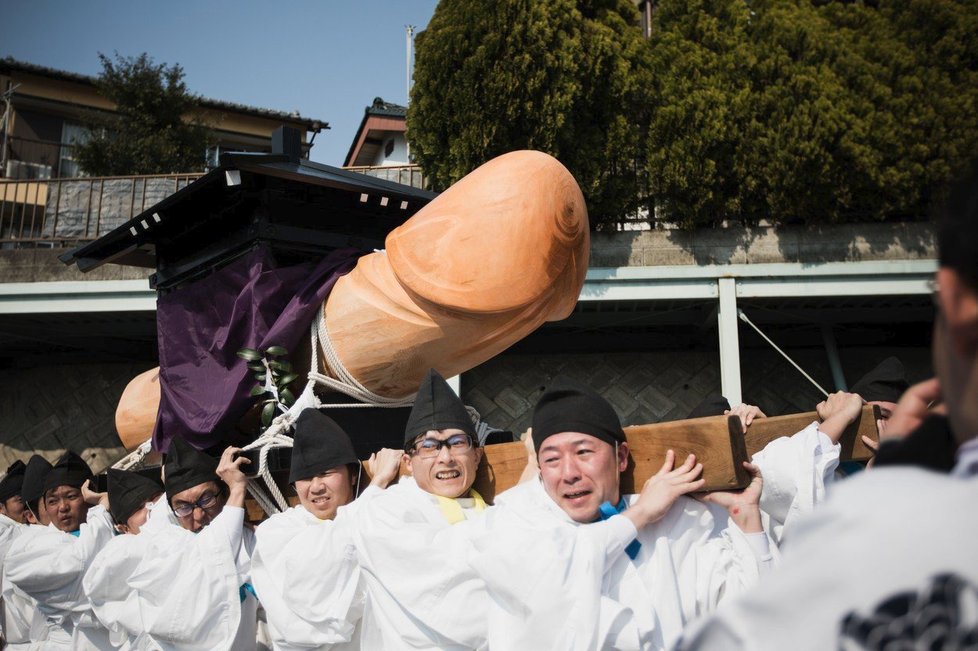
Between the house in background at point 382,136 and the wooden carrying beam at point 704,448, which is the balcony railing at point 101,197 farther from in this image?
the wooden carrying beam at point 704,448

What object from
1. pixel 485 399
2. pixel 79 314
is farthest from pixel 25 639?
pixel 485 399

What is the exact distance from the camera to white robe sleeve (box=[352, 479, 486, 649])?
2.82 metres

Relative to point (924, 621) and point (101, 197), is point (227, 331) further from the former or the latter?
point (101, 197)

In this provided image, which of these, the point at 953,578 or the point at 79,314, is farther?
the point at 79,314

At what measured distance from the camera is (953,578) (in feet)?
2.55

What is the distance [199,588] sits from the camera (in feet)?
12.6

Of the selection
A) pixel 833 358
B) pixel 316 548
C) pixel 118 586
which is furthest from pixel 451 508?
pixel 833 358

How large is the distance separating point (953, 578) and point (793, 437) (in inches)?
80.8

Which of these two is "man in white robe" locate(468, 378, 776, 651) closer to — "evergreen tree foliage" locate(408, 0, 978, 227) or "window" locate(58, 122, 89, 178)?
"evergreen tree foliage" locate(408, 0, 978, 227)

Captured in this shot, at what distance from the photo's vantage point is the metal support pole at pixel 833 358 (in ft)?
31.6

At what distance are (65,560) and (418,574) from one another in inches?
143

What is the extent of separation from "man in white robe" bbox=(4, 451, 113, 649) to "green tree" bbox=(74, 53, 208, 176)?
9.75m

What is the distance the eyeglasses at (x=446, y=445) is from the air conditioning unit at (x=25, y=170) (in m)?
15.7

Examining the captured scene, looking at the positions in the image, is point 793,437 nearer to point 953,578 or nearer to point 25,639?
point 953,578
